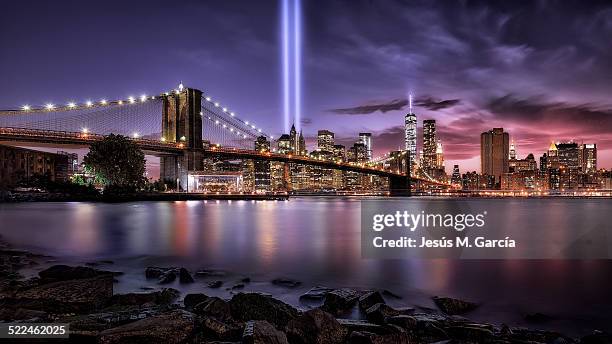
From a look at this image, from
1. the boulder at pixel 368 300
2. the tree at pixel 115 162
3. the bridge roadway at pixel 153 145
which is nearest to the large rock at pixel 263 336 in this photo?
the boulder at pixel 368 300

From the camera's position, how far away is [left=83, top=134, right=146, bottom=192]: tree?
52219 mm

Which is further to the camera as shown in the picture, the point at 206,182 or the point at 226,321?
the point at 206,182

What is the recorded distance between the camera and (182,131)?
234 ft

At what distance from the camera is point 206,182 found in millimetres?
68938

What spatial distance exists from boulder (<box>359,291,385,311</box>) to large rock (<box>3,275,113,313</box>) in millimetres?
4429

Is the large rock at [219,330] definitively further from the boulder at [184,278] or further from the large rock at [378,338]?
the boulder at [184,278]

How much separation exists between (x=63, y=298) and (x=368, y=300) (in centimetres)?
517

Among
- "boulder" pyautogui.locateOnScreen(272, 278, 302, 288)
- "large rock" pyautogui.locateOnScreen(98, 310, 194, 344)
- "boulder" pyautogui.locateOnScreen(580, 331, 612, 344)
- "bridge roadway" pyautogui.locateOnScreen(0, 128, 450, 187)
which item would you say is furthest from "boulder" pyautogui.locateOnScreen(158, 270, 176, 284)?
"bridge roadway" pyautogui.locateOnScreen(0, 128, 450, 187)

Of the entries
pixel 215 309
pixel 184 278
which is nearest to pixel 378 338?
pixel 215 309

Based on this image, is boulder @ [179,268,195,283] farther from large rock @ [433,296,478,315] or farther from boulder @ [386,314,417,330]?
large rock @ [433,296,478,315]

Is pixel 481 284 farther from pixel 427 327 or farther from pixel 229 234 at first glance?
pixel 229 234

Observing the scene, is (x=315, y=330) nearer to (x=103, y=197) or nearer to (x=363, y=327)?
(x=363, y=327)

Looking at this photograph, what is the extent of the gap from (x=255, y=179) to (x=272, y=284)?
142m

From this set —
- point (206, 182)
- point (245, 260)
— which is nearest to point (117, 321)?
point (245, 260)
